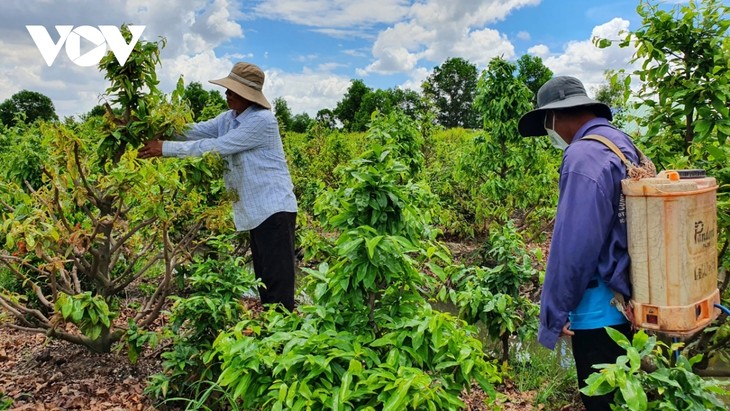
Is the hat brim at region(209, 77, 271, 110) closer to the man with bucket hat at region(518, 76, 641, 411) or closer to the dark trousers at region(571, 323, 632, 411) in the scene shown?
the man with bucket hat at region(518, 76, 641, 411)

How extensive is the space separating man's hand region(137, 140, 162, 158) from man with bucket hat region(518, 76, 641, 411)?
2328mm

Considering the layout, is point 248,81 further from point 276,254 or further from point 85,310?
point 85,310

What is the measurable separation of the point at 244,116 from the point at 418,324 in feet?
7.94

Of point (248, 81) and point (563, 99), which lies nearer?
point (563, 99)

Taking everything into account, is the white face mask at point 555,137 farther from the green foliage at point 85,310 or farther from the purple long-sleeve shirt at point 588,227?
the green foliage at point 85,310

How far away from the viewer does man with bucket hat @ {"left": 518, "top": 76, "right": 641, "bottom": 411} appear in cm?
212

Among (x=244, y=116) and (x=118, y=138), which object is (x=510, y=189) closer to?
(x=244, y=116)

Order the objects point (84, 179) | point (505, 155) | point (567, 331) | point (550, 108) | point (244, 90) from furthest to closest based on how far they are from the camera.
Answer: point (505, 155) < point (244, 90) < point (84, 179) < point (550, 108) < point (567, 331)

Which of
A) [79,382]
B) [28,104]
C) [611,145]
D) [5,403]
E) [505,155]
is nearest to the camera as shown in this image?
[611,145]

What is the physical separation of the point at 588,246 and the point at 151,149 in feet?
8.62

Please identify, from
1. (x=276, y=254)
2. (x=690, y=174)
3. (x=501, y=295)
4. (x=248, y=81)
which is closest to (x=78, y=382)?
(x=276, y=254)

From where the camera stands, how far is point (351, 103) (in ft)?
143

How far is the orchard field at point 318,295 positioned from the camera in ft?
6.27

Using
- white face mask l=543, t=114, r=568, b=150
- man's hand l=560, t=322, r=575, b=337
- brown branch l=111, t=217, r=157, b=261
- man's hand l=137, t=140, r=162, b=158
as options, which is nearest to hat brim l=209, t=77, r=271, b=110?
man's hand l=137, t=140, r=162, b=158
